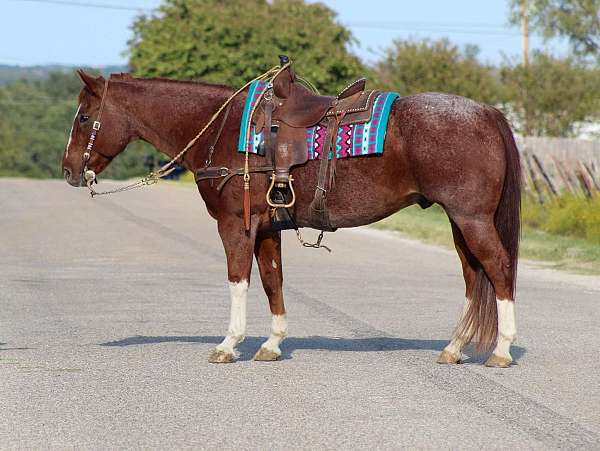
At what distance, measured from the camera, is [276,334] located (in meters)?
9.34

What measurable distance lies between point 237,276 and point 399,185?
1280 mm

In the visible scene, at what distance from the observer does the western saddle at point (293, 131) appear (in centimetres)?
895

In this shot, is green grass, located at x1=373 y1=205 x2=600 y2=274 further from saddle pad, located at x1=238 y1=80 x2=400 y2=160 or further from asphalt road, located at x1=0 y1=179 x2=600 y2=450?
saddle pad, located at x1=238 y1=80 x2=400 y2=160

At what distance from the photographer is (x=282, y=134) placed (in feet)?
29.9

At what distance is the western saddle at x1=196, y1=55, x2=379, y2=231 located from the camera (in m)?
8.95

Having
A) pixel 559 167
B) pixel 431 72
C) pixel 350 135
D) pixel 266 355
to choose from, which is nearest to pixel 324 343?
pixel 266 355

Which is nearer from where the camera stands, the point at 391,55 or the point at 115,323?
the point at 115,323

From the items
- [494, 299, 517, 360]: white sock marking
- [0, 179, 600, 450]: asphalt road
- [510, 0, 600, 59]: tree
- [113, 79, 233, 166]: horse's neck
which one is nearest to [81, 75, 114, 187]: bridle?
[113, 79, 233, 166]: horse's neck

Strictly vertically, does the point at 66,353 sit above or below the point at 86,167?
below

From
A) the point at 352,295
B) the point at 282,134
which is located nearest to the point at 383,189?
the point at 282,134

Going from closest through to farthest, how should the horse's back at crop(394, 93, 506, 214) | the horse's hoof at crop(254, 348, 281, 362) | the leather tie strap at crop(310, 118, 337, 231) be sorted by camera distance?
the horse's back at crop(394, 93, 506, 214), the leather tie strap at crop(310, 118, 337, 231), the horse's hoof at crop(254, 348, 281, 362)

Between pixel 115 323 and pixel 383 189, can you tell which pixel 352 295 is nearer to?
pixel 115 323

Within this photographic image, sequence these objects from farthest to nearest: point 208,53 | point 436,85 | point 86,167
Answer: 1. point 208,53
2. point 436,85
3. point 86,167

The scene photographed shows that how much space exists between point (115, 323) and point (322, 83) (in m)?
45.9
